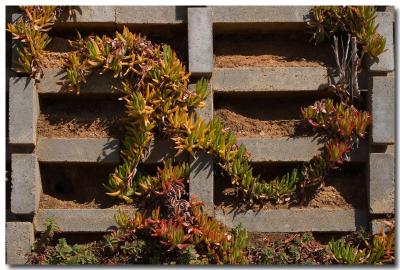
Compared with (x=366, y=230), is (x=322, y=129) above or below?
above

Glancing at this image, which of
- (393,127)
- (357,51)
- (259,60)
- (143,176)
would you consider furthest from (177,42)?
(393,127)

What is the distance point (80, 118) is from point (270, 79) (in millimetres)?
1554

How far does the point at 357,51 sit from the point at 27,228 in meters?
2.93

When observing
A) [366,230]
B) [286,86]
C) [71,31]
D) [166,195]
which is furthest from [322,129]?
[71,31]

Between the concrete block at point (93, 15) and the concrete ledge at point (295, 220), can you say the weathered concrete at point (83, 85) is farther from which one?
the concrete ledge at point (295, 220)

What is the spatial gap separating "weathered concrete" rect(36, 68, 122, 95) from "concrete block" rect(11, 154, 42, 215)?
549 millimetres

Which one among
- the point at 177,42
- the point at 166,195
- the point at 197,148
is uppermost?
the point at 177,42

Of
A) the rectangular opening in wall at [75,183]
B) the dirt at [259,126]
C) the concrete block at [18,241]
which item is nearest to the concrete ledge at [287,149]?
the dirt at [259,126]

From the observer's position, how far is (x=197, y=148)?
494cm

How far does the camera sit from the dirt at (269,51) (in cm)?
518

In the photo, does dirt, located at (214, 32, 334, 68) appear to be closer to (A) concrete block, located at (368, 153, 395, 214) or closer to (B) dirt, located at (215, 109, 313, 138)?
(B) dirt, located at (215, 109, 313, 138)

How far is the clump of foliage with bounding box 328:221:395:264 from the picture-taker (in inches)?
191

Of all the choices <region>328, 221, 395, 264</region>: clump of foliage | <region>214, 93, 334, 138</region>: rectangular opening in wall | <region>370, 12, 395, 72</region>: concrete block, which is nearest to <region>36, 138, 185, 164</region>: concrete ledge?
<region>214, 93, 334, 138</region>: rectangular opening in wall

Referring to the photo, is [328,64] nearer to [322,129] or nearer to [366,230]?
→ [322,129]
